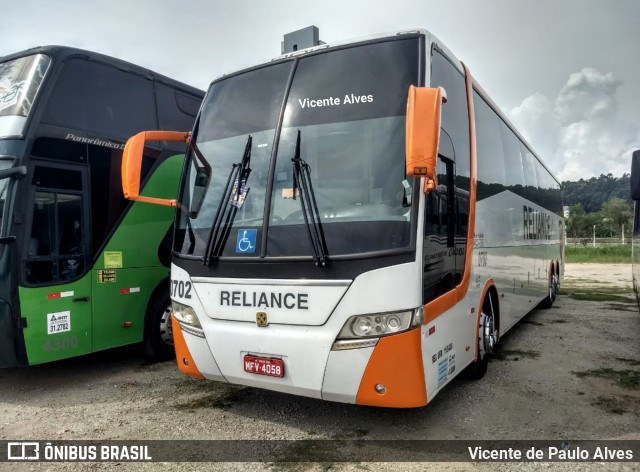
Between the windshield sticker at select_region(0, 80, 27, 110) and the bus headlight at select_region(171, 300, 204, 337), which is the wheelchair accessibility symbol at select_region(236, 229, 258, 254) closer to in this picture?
the bus headlight at select_region(171, 300, 204, 337)

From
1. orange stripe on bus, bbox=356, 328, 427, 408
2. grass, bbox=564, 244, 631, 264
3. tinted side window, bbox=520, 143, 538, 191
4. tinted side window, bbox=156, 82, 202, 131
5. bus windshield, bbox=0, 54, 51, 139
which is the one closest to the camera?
orange stripe on bus, bbox=356, 328, 427, 408

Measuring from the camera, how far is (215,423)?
456 cm

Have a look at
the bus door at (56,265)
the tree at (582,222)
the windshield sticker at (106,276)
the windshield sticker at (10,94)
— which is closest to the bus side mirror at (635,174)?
the windshield sticker at (106,276)

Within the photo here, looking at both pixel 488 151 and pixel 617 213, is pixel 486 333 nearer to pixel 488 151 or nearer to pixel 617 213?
pixel 488 151

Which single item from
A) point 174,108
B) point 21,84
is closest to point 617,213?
point 174,108

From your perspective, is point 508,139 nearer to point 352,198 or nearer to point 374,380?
point 352,198

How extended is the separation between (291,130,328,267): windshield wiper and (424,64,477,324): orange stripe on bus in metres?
0.95

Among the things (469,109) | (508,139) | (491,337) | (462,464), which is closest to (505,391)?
(491,337)

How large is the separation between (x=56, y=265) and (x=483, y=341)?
4.71 metres

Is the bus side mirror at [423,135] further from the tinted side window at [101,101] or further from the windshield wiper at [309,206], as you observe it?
the tinted side window at [101,101]

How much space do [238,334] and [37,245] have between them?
2673mm

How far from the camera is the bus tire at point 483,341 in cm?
561

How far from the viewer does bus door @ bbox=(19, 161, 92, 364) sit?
5.29 metres

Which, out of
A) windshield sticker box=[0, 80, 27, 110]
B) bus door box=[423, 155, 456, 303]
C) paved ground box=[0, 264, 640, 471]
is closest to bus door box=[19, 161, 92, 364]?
paved ground box=[0, 264, 640, 471]
